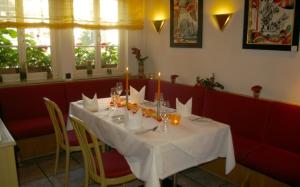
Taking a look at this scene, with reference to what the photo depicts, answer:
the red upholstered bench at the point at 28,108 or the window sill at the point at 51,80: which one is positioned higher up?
the window sill at the point at 51,80

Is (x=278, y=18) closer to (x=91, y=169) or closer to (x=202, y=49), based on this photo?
(x=202, y=49)

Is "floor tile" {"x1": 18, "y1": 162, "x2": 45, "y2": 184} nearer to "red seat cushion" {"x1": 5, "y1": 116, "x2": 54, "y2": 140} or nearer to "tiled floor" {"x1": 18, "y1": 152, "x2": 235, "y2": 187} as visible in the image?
"tiled floor" {"x1": 18, "y1": 152, "x2": 235, "y2": 187}

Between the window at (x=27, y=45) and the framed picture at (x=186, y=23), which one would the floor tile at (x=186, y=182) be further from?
the window at (x=27, y=45)

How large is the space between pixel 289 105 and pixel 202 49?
146 cm

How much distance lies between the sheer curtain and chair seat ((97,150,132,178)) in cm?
234

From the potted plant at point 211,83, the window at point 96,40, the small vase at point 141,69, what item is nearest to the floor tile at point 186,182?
the potted plant at point 211,83

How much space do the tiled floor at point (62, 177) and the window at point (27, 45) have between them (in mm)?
1370

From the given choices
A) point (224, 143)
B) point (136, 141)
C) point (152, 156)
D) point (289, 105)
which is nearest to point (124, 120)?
point (136, 141)

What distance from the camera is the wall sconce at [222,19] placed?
3418mm

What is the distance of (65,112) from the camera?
3.96 metres

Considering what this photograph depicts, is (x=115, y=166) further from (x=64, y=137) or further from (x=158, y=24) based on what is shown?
(x=158, y=24)

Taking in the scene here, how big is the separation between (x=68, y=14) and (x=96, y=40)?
2.22 feet

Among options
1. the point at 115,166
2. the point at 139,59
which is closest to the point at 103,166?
the point at 115,166

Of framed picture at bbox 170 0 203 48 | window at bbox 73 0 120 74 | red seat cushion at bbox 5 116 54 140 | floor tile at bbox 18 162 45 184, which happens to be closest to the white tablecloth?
floor tile at bbox 18 162 45 184
